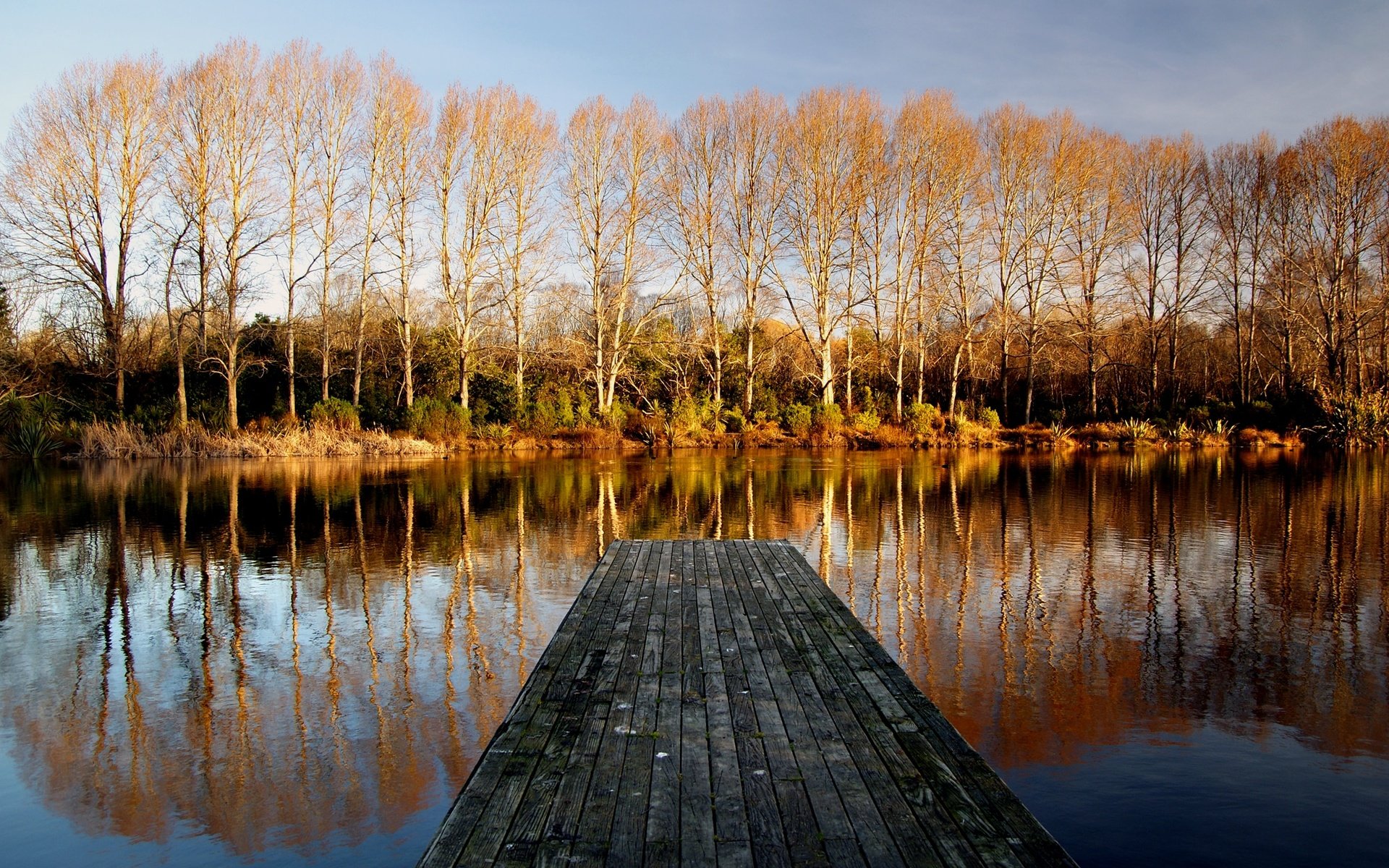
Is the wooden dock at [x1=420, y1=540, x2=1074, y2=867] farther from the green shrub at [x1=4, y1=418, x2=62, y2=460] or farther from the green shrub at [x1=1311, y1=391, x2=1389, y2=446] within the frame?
the green shrub at [x1=1311, y1=391, x2=1389, y2=446]

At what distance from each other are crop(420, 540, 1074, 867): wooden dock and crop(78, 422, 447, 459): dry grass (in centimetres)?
2457

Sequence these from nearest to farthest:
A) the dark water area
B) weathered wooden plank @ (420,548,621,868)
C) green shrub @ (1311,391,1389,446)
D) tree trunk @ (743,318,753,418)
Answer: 1. weathered wooden plank @ (420,548,621,868)
2. the dark water area
3. green shrub @ (1311,391,1389,446)
4. tree trunk @ (743,318,753,418)

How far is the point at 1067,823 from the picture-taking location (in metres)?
4.23

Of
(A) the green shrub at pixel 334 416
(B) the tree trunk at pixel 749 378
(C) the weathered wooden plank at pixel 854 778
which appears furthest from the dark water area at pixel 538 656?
(B) the tree trunk at pixel 749 378

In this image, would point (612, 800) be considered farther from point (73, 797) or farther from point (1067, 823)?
point (73, 797)

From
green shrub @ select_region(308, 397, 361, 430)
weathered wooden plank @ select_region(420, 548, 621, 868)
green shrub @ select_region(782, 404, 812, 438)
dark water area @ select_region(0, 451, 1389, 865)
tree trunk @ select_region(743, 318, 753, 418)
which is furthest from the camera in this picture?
tree trunk @ select_region(743, 318, 753, 418)

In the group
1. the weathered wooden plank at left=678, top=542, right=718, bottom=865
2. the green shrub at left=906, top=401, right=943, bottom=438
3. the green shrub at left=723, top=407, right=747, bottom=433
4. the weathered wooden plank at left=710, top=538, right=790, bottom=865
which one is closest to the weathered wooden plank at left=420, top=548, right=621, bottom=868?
the weathered wooden plank at left=678, top=542, right=718, bottom=865

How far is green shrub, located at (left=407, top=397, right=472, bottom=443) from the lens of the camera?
29906 mm

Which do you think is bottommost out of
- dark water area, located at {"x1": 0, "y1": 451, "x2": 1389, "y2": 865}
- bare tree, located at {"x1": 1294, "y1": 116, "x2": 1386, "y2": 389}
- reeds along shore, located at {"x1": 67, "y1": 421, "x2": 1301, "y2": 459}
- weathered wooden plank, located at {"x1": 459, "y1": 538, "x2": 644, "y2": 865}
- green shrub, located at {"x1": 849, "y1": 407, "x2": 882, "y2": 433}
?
dark water area, located at {"x1": 0, "y1": 451, "x2": 1389, "y2": 865}

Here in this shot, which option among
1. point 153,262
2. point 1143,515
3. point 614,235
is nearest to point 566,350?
point 614,235

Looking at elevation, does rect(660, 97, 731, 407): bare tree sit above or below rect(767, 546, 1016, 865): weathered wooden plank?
above

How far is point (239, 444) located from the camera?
26.5m

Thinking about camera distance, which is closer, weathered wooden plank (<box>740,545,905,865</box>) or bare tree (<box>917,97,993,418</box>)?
weathered wooden plank (<box>740,545,905,865</box>)

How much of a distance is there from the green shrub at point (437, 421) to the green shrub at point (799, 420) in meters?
12.5
